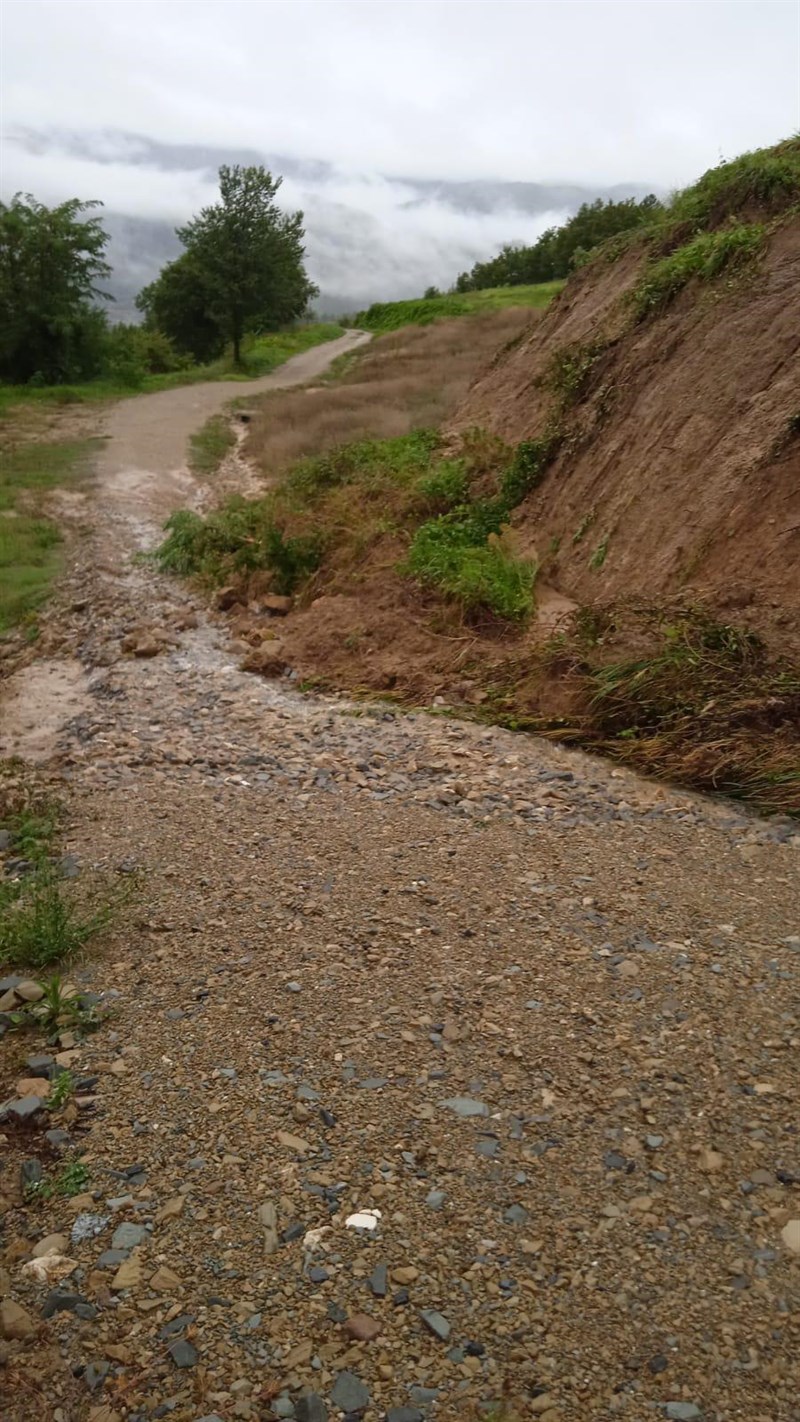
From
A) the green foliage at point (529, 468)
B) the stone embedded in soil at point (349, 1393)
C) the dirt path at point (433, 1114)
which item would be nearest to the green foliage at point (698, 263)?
the green foliage at point (529, 468)

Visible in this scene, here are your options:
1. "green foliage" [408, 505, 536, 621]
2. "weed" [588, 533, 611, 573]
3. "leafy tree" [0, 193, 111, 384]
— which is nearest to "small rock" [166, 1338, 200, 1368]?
"green foliage" [408, 505, 536, 621]

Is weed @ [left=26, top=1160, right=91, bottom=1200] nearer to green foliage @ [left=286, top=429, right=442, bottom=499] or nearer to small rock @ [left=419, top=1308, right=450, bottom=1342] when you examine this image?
small rock @ [left=419, top=1308, right=450, bottom=1342]

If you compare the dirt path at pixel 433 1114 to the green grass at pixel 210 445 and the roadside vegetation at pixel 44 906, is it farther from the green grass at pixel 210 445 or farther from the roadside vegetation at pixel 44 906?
the green grass at pixel 210 445

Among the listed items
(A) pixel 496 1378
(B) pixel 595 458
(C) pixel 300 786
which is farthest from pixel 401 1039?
(B) pixel 595 458

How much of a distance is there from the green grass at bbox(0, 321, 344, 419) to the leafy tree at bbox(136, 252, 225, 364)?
6.10ft

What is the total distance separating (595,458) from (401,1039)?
5.90 m

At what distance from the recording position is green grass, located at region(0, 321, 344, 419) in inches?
922

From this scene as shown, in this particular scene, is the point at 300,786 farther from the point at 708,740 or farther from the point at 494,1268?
the point at 494,1268

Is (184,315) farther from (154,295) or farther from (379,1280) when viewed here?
(379,1280)

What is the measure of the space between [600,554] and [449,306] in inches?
1165

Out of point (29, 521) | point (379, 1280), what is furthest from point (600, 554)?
point (29, 521)

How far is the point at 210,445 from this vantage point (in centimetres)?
1711

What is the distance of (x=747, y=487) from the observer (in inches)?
245

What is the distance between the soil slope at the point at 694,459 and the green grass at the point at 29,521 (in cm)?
499
